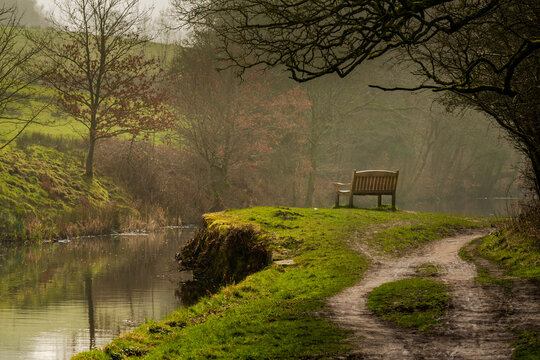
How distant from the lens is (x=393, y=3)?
9.96 metres

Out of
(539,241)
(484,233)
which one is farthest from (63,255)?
(539,241)

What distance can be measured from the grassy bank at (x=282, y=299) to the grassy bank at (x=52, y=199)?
11.0 metres

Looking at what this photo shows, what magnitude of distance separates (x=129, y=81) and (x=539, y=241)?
26193 millimetres

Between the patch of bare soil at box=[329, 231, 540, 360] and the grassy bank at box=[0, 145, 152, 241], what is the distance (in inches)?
768

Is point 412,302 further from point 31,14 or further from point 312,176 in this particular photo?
point 31,14

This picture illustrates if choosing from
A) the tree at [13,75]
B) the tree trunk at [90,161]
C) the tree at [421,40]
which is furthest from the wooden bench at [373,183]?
the tree trunk at [90,161]

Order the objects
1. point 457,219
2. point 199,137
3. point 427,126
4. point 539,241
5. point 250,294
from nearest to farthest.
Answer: point 250,294 < point 539,241 < point 457,219 < point 199,137 < point 427,126

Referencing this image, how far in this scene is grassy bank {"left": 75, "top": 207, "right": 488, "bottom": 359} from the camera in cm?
835

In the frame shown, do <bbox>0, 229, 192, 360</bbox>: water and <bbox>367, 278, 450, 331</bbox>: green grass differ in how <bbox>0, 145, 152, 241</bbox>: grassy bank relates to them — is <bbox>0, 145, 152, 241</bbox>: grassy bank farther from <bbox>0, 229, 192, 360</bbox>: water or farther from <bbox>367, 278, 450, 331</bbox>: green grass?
<bbox>367, 278, 450, 331</bbox>: green grass

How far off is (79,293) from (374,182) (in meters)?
13.4

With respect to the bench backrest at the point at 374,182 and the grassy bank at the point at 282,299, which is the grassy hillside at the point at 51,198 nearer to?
the grassy bank at the point at 282,299

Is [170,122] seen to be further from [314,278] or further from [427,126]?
[427,126]

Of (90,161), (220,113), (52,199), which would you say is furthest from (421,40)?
(90,161)

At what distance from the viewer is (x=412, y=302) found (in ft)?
33.0
